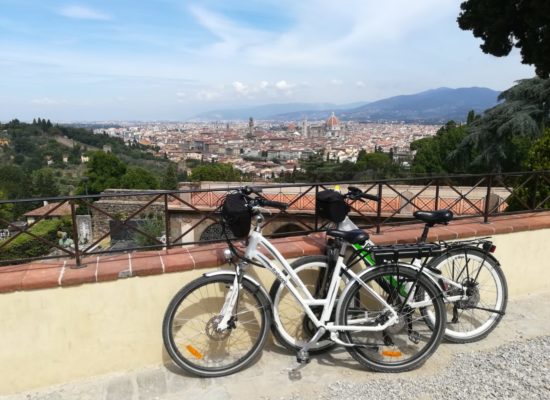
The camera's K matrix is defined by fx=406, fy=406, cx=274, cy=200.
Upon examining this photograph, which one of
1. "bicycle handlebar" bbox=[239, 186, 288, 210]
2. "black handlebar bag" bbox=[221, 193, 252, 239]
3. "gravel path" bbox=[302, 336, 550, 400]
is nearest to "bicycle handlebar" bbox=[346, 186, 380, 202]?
"bicycle handlebar" bbox=[239, 186, 288, 210]

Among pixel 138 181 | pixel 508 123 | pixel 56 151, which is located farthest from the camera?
pixel 56 151

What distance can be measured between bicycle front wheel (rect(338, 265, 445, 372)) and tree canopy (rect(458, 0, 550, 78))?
5.01 metres

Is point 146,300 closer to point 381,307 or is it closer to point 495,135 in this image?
point 381,307

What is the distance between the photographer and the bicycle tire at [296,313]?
112 inches

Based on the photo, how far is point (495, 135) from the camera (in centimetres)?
1614

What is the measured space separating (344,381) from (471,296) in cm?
123

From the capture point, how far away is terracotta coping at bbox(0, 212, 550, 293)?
256 centimetres

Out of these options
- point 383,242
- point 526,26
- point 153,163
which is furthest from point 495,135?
point 153,163

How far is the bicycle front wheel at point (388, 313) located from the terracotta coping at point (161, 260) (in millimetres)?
502

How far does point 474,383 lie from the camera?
8.44 ft

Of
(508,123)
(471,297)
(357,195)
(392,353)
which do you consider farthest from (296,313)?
(508,123)

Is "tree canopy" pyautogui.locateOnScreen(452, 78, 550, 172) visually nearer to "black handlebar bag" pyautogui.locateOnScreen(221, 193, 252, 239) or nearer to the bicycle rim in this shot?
the bicycle rim

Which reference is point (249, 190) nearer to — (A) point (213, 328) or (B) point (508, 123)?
(A) point (213, 328)

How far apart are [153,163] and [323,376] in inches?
3025
